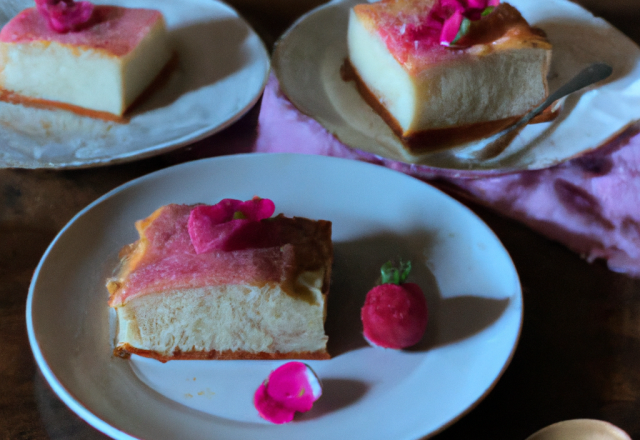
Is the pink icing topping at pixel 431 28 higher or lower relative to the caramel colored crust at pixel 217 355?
higher

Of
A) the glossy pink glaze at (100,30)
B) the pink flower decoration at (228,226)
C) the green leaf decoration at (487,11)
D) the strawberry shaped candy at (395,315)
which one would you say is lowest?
the strawberry shaped candy at (395,315)

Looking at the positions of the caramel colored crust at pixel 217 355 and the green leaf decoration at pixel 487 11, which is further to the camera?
the green leaf decoration at pixel 487 11

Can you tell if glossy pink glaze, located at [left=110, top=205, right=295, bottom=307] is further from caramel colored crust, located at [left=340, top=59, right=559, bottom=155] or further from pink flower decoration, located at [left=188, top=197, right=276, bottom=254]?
caramel colored crust, located at [left=340, top=59, right=559, bottom=155]

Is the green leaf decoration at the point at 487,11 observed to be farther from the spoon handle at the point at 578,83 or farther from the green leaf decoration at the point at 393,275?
the green leaf decoration at the point at 393,275

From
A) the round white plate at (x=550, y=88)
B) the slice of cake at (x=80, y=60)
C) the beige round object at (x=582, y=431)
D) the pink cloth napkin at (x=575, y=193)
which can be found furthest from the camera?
the slice of cake at (x=80, y=60)

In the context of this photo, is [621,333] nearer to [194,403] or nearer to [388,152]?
[388,152]

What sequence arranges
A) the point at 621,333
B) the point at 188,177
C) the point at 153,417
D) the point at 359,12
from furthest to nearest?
the point at 359,12 < the point at 188,177 < the point at 621,333 < the point at 153,417

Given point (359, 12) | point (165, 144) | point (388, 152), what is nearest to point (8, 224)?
point (165, 144)

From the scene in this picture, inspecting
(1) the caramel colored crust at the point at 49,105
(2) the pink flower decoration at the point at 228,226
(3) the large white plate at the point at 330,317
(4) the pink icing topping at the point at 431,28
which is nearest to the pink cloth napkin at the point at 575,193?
(3) the large white plate at the point at 330,317
